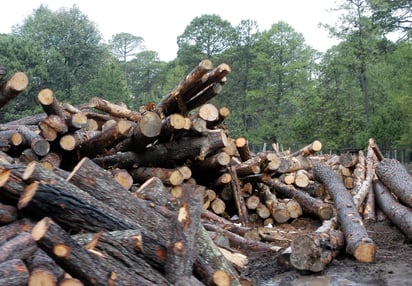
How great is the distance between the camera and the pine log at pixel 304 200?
30.3 feet

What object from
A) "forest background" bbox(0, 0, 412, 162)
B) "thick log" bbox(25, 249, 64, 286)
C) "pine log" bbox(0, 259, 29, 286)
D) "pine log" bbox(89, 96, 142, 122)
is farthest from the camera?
"forest background" bbox(0, 0, 412, 162)

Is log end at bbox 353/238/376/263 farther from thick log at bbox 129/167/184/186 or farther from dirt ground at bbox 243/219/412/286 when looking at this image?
thick log at bbox 129/167/184/186

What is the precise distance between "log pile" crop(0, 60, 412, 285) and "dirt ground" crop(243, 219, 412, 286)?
147mm

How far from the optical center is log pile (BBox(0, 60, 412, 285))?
12.2ft

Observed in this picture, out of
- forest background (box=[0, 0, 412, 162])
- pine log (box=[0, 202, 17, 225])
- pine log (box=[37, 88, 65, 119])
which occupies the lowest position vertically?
pine log (box=[0, 202, 17, 225])

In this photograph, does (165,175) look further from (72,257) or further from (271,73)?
(271,73)

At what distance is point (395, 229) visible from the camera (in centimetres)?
866

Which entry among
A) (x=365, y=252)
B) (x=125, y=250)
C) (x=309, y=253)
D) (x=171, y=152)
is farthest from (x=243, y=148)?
(x=125, y=250)

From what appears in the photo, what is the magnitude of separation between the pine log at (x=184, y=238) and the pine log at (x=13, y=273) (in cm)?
116

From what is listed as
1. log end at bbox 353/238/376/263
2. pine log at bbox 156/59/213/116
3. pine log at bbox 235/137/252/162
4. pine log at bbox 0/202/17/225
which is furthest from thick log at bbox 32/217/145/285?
pine log at bbox 235/137/252/162

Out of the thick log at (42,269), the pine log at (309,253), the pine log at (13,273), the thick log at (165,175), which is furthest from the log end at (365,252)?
the pine log at (13,273)

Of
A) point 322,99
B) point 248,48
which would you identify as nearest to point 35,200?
point 322,99

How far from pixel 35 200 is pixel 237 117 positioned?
121 ft

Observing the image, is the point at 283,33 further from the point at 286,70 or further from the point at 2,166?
the point at 2,166
